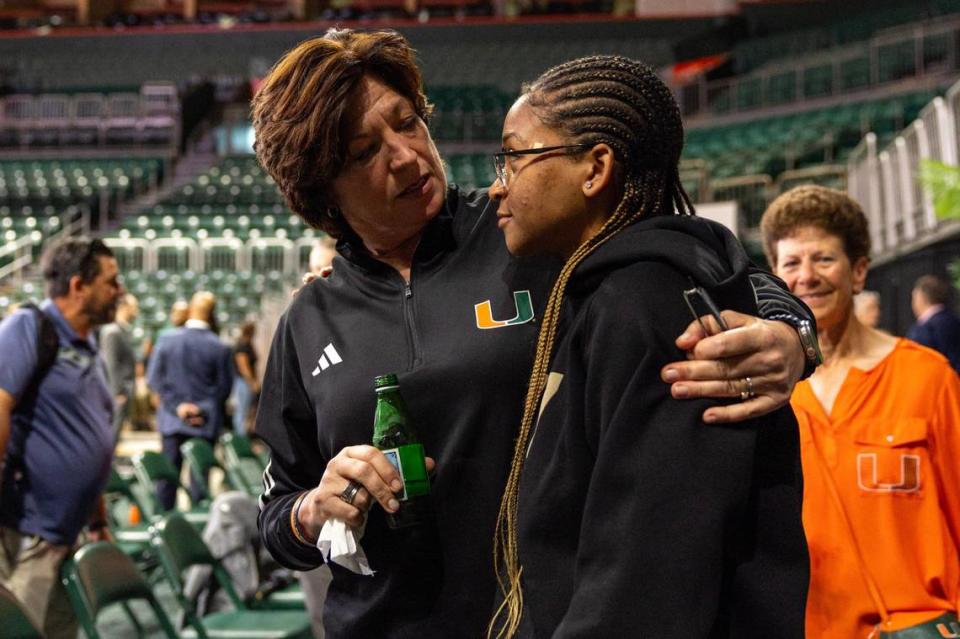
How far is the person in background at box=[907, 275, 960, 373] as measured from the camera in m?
6.11

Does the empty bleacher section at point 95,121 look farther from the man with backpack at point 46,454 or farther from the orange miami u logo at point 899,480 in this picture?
the orange miami u logo at point 899,480

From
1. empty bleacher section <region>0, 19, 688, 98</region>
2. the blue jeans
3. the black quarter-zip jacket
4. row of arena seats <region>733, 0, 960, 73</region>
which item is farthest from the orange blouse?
empty bleacher section <region>0, 19, 688, 98</region>

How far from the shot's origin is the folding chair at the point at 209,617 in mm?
3609

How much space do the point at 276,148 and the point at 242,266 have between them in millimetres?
12902

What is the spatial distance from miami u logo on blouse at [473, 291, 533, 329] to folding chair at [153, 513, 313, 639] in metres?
2.31

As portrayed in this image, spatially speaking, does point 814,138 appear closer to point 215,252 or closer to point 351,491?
point 215,252

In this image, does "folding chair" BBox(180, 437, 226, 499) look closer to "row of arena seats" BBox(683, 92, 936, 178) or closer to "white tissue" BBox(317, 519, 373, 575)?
"white tissue" BBox(317, 519, 373, 575)

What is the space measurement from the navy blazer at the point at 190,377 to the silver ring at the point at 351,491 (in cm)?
610

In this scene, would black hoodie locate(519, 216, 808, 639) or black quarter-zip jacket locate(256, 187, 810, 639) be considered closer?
black hoodie locate(519, 216, 808, 639)

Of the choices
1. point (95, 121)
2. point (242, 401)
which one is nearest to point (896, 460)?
point (242, 401)

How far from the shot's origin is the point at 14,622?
94.9 inches

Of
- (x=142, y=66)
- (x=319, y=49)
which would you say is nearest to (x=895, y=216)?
(x=319, y=49)

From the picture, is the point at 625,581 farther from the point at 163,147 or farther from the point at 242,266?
the point at 163,147

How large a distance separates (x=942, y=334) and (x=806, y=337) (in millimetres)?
5334
